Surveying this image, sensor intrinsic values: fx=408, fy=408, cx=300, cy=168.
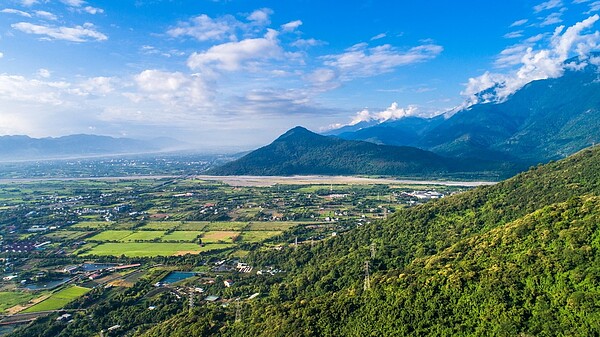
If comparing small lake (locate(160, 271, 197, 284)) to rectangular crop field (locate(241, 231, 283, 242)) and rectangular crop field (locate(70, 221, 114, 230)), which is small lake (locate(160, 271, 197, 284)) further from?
rectangular crop field (locate(70, 221, 114, 230))

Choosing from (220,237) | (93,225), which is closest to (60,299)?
(220,237)

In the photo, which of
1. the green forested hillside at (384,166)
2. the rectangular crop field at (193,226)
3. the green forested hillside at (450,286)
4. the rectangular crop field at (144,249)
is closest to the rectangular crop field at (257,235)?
the rectangular crop field at (144,249)

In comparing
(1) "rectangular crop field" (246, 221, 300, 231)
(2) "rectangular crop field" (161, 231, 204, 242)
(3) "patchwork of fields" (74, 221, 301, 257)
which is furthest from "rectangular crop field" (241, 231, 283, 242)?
(2) "rectangular crop field" (161, 231, 204, 242)

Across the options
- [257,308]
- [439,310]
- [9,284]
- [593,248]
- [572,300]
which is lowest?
[9,284]

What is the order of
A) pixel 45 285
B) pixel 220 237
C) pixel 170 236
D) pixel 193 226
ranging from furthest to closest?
1. pixel 193 226
2. pixel 170 236
3. pixel 220 237
4. pixel 45 285

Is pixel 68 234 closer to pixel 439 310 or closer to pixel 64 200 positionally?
pixel 64 200

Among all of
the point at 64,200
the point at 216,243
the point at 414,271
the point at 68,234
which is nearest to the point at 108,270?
the point at 216,243

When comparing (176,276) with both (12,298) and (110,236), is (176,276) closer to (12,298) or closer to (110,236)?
(12,298)
